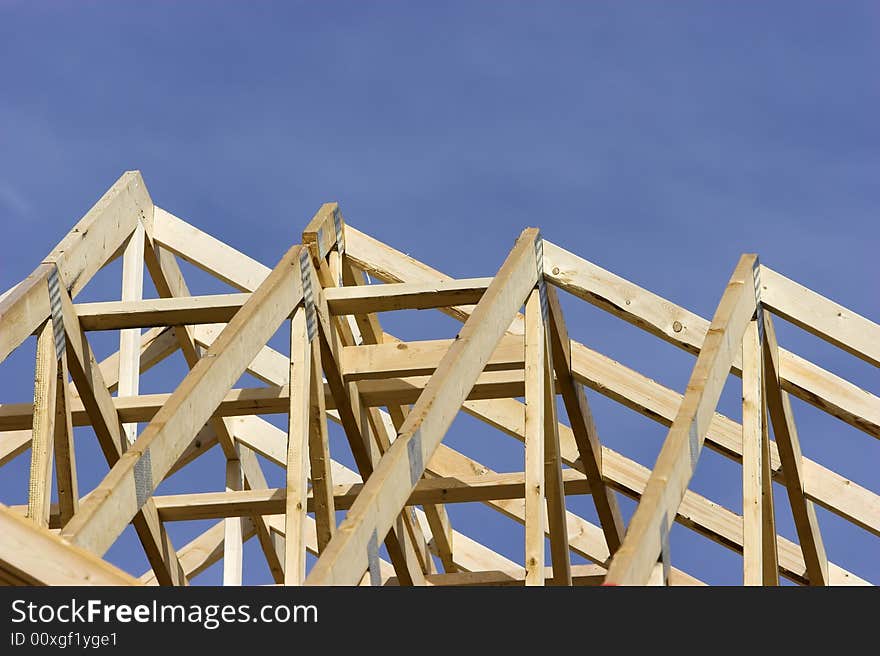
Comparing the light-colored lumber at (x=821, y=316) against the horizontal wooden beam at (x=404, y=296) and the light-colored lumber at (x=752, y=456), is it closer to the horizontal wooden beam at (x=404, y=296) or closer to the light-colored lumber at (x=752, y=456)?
the light-colored lumber at (x=752, y=456)

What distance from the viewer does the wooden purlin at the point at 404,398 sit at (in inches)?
287

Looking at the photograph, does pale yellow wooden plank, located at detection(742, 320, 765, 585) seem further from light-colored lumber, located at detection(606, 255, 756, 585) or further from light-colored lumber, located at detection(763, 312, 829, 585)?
light-colored lumber, located at detection(763, 312, 829, 585)

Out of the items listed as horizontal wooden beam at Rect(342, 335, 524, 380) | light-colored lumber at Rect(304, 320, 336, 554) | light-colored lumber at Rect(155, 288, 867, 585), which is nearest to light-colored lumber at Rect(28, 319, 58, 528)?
light-colored lumber at Rect(304, 320, 336, 554)

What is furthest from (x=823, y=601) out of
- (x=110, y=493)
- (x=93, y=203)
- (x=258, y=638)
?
(x=93, y=203)

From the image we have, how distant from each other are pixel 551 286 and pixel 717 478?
156 ft

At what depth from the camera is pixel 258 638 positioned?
5164 mm

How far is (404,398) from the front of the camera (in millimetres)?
9422

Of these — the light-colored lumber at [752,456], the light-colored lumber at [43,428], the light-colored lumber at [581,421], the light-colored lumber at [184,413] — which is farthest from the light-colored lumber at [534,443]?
the light-colored lumber at [43,428]

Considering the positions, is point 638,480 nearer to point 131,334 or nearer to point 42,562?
point 131,334

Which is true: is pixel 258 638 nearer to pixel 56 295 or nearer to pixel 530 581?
pixel 530 581

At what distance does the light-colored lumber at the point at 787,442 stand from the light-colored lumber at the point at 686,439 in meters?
0.50

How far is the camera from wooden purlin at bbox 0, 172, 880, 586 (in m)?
7.30

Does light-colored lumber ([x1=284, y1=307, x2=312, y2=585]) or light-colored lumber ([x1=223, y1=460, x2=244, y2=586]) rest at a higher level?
light-colored lumber ([x1=223, y1=460, x2=244, y2=586])

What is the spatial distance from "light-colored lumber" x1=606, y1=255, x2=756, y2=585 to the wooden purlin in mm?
21
